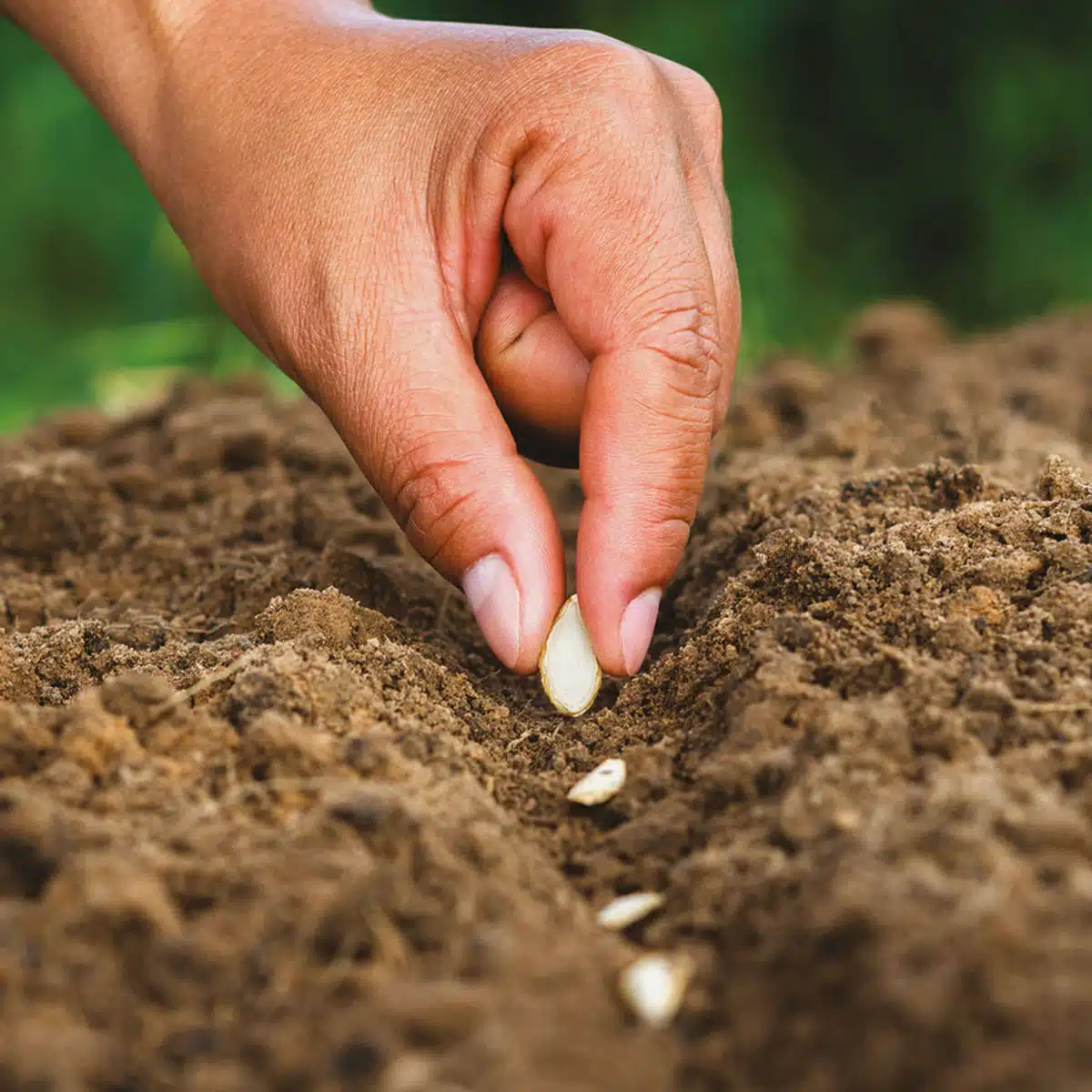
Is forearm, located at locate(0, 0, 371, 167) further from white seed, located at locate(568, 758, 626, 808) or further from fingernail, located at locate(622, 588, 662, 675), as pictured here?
white seed, located at locate(568, 758, 626, 808)

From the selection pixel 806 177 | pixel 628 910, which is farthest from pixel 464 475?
pixel 806 177

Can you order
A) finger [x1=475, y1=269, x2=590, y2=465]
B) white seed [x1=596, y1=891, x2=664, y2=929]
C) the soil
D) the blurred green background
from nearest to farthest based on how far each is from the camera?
the soil < white seed [x1=596, y1=891, x2=664, y2=929] < finger [x1=475, y1=269, x2=590, y2=465] < the blurred green background

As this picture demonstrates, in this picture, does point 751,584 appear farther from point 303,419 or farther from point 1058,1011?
point 303,419

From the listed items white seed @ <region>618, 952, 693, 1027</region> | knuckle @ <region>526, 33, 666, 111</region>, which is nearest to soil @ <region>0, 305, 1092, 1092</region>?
white seed @ <region>618, 952, 693, 1027</region>

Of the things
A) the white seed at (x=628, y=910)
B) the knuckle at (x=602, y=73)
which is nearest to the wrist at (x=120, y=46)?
the knuckle at (x=602, y=73)

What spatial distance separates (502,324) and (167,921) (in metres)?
0.73

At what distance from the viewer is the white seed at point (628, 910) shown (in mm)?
854

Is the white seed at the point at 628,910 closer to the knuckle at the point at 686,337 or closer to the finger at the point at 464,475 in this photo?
the finger at the point at 464,475

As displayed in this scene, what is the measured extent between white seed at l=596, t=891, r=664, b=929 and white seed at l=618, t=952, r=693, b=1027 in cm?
7

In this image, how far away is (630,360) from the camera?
1170 millimetres

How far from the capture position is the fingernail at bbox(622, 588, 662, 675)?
116 centimetres

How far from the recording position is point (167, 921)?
73cm

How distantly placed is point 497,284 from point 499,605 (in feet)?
1.14

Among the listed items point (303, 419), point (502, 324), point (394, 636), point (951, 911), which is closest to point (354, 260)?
point (502, 324)
